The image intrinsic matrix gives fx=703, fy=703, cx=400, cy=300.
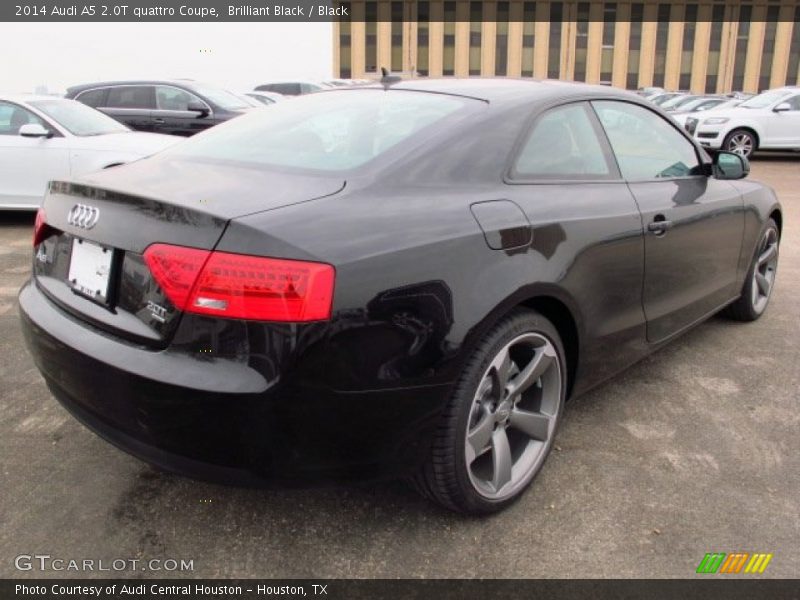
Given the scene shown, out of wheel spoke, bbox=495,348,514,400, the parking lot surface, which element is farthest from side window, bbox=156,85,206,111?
wheel spoke, bbox=495,348,514,400

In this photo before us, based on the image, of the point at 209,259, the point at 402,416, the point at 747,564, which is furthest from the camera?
the point at 747,564

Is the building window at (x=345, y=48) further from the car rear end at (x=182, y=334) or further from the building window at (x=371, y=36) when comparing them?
the car rear end at (x=182, y=334)

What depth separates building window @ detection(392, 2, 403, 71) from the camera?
65.9 metres

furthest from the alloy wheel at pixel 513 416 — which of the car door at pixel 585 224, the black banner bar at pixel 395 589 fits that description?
the black banner bar at pixel 395 589

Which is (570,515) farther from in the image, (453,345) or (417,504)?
(453,345)

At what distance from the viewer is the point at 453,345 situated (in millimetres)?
2059

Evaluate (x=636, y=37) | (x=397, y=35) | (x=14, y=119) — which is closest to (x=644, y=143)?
(x=14, y=119)

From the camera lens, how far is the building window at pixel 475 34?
65688mm

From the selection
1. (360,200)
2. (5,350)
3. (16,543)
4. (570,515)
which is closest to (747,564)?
(570,515)

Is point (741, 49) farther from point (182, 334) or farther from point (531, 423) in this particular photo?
point (182, 334)

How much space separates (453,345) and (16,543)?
1.51 m

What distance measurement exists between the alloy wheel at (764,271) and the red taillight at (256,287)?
11.2 feet

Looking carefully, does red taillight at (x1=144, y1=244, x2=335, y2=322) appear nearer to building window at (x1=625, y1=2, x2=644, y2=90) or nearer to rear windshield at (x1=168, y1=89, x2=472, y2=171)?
rear windshield at (x1=168, y1=89, x2=472, y2=171)

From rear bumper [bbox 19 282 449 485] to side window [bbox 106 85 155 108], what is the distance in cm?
998
